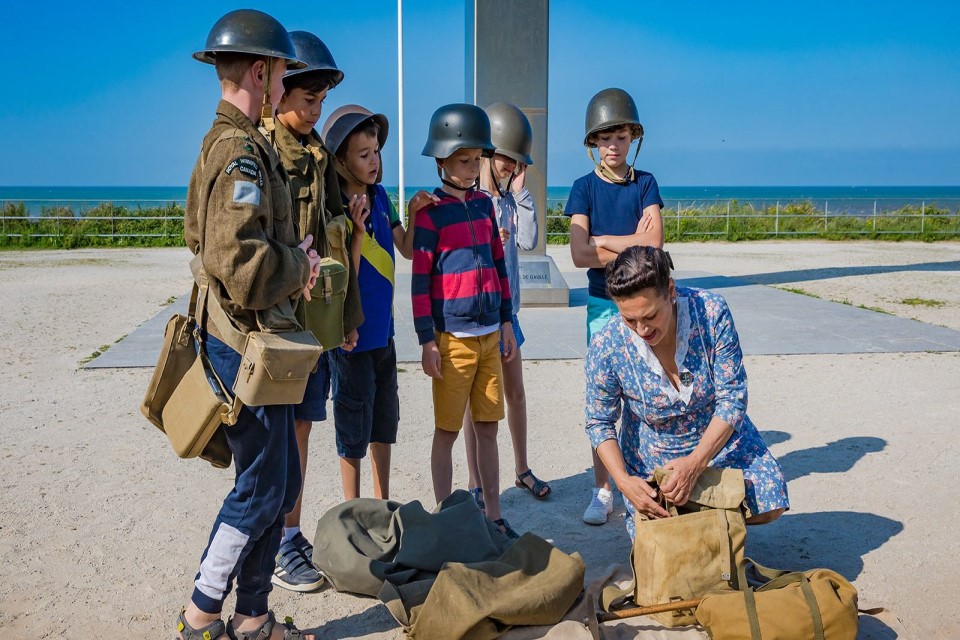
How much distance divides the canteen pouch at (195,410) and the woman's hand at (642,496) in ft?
4.66

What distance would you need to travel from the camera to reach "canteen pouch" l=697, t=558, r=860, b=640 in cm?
262

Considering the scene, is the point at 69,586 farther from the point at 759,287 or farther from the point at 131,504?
the point at 759,287

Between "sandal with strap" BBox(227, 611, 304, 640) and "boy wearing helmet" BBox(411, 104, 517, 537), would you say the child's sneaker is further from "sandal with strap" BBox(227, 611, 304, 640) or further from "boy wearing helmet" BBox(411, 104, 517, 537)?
"boy wearing helmet" BBox(411, 104, 517, 537)

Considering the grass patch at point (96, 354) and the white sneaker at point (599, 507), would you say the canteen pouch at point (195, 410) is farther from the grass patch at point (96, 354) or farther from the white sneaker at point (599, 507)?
the grass patch at point (96, 354)

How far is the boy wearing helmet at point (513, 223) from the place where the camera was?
424 centimetres

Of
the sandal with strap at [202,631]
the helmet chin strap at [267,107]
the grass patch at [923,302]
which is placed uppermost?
the helmet chin strap at [267,107]

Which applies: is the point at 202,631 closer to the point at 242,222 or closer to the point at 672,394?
the point at 242,222

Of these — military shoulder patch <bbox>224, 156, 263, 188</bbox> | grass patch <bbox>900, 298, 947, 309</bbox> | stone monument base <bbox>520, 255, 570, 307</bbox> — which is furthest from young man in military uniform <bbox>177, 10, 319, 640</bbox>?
grass patch <bbox>900, 298, 947, 309</bbox>

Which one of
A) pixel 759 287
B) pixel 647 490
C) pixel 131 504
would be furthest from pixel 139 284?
pixel 647 490

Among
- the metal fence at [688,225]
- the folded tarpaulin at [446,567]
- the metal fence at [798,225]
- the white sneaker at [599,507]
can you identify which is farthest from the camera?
the metal fence at [798,225]

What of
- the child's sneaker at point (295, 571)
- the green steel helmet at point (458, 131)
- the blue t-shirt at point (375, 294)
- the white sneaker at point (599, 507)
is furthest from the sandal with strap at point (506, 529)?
the green steel helmet at point (458, 131)

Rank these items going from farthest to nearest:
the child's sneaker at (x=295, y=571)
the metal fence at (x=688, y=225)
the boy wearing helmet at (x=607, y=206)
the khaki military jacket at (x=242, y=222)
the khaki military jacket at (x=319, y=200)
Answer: the metal fence at (x=688, y=225)
the boy wearing helmet at (x=607, y=206)
the child's sneaker at (x=295, y=571)
the khaki military jacket at (x=319, y=200)
the khaki military jacket at (x=242, y=222)

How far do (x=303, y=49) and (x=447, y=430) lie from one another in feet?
5.25

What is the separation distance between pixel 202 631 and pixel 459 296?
159 centimetres
